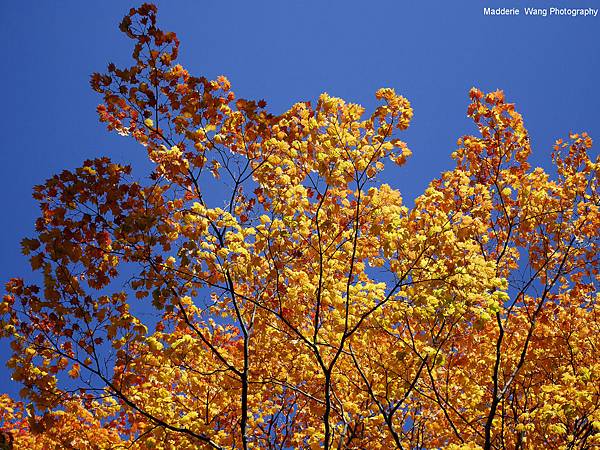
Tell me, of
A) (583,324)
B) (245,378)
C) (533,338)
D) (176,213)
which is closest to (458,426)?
(533,338)

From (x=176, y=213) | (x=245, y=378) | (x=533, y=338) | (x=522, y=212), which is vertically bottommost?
(x=245, y=378)

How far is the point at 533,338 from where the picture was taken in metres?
9.96

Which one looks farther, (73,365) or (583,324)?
(583,324)

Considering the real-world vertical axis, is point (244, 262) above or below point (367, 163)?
below

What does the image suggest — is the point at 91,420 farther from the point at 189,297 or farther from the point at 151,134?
the point at 151,134

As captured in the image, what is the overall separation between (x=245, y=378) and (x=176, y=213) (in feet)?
8.48

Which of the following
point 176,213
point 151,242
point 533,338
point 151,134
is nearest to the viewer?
point 151,242

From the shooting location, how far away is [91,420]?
10.2 meters

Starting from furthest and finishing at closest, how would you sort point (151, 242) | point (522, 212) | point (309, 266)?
point (522, 212), point (309, 266), point (151, 242)

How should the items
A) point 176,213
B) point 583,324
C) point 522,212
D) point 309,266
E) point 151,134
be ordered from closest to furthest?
point 176,213
point 151,134
point 309,266
point 522,212
point 583,324

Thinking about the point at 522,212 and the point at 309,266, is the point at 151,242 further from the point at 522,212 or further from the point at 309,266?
the point at 522,212

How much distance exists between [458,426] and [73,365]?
7.49 metres

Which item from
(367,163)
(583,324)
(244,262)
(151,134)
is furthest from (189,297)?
(583,324)

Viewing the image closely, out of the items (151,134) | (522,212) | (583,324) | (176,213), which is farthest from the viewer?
(583,324)
